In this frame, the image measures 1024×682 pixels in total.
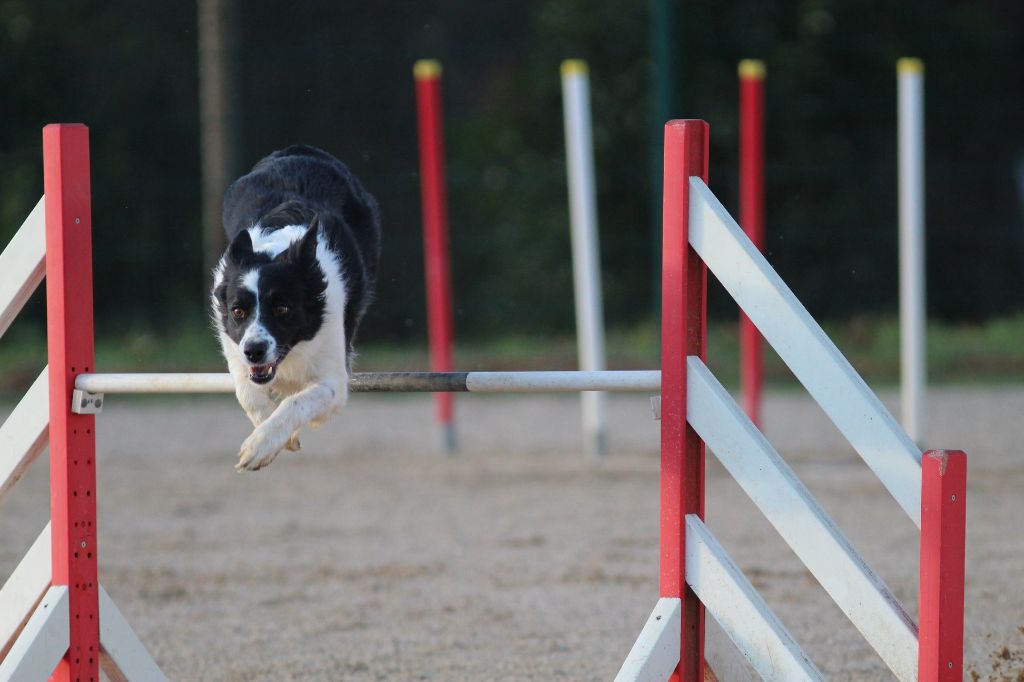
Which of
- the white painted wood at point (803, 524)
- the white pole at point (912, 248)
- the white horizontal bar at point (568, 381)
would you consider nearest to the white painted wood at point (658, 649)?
the white painted wood at point (803, 524)

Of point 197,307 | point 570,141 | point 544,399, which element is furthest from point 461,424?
point 197,307

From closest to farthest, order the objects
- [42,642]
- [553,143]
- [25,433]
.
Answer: [42,642]
[25,433]
[553,143]

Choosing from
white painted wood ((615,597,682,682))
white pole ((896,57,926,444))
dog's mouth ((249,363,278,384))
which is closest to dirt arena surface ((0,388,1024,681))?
white painted wood ((615,597,682,682))

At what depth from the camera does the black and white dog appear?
3588 mm

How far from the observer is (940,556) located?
280 cm

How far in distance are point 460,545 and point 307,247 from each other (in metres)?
2.88

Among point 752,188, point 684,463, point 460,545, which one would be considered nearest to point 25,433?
point 684,463

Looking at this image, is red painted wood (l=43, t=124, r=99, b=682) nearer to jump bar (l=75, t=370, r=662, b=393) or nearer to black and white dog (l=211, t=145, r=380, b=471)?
jump bar (l=75, t=370, r=662, b=393)

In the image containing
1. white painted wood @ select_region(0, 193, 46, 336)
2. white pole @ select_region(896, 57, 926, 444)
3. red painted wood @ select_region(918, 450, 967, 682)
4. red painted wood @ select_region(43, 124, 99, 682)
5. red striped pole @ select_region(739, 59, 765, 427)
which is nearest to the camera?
red painted wood @ select_region(918, 450, 967, 682)

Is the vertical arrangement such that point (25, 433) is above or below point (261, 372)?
below

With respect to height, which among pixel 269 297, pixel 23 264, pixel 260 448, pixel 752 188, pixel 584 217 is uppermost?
pixel 23 264

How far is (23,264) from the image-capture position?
356 cm

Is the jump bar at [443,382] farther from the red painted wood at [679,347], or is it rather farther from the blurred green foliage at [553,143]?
the blurred green foliage at [553,143]

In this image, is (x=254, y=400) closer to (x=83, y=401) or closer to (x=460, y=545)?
(x=83, y=401)
